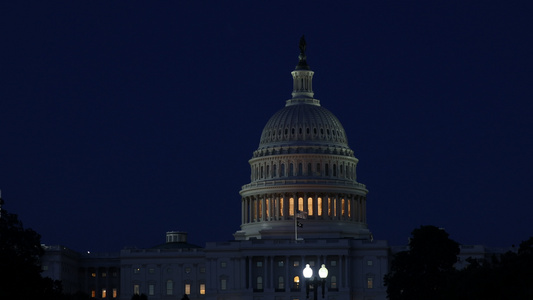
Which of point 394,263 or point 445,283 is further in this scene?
point 394,263

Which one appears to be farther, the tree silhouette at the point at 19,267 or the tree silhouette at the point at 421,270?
the tree silhouette at the point at 421,270

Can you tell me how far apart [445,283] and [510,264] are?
3392 centimetres

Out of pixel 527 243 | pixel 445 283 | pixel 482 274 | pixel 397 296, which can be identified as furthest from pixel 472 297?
pixel 397 296

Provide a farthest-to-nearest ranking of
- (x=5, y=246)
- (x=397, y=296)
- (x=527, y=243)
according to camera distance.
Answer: (x=397, y=296) → (x=5, y=246) → (x=527, y=243)

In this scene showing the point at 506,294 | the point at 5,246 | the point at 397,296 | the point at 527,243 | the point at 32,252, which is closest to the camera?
the point at 506,294

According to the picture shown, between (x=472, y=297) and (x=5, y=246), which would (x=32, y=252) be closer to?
(x=5, y=246)

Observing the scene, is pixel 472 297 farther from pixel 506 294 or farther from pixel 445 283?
pixel 445 283

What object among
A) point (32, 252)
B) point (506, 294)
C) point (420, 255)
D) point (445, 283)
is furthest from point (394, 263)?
point (506, 294)

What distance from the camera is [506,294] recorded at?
140 meters

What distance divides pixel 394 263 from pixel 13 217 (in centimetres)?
4533

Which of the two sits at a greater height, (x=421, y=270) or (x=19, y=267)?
(x=421, y=270)

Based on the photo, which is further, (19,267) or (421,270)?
(421,270)

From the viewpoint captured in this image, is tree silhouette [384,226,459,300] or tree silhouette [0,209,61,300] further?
tree silhouette [384,226,459,300]

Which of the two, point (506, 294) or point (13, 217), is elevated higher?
point (13, 217)
